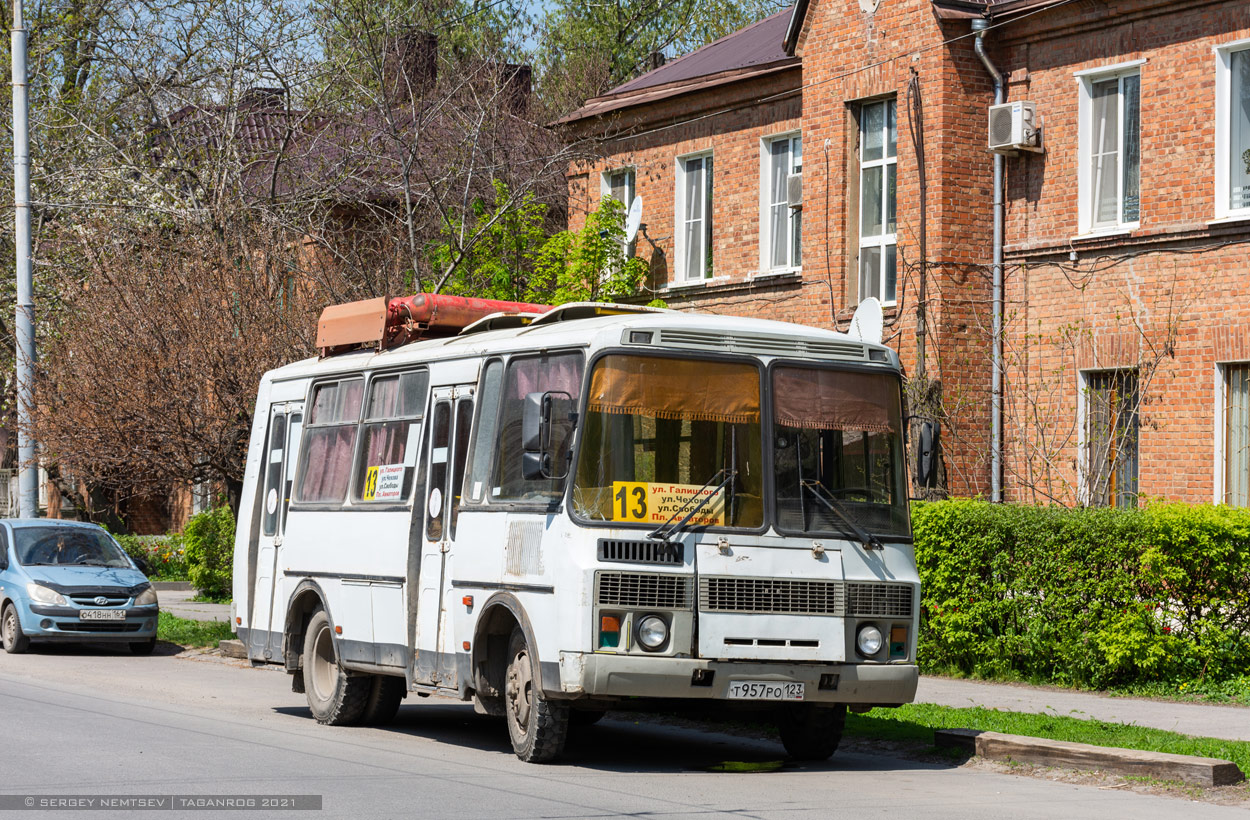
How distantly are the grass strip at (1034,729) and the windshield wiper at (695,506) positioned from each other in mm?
2820

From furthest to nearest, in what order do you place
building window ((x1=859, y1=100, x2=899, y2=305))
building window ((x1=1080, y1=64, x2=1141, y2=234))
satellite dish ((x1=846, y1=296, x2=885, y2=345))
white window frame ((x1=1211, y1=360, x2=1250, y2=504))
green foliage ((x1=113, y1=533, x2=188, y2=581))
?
1. green foliage ((x1=113, y1=533, x2=188, y2=581))
2. building window ((x1=859, y1=100, x2=899, y2=305))
3. building window ((x1=1080, y1=64, x2=1141, y2=234))
4. white window frame ((x1=1211, y1=360, x2=1250, y2=504))
5. satellite dish ((x1=846, y1=296, x2=885, y2=345))

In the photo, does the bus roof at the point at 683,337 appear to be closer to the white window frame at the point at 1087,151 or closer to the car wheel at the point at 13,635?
the white window frame at the point at 1087,151

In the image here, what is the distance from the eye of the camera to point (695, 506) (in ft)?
34.1

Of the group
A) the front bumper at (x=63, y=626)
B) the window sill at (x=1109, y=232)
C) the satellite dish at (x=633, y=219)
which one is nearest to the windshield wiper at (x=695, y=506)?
the window sill at (x=1109, y=232)

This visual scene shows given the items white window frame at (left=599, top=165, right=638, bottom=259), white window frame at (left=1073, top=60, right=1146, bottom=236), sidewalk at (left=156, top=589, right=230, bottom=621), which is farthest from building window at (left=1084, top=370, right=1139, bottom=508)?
sidewalk at (left=156, top=589, right=230, bottom=621)

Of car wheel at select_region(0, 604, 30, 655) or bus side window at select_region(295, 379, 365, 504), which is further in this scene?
car wheel at select_region(0, 604, 30, 655)

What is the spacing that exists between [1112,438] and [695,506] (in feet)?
32.2

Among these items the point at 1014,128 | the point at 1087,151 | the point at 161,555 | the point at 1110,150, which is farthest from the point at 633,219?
the point at 161,555

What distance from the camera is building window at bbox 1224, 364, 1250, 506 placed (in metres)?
18.0

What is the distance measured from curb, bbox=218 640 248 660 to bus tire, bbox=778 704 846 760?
10001 millimetres

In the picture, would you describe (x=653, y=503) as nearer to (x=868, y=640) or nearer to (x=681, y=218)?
(x=868, y=640)

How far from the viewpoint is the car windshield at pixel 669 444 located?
10.3 meters

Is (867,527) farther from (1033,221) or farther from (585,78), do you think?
(585,78)

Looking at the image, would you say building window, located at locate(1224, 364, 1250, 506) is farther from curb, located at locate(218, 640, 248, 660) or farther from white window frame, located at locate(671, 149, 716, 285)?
curb, located at locate(218, 640, 248, 660)
